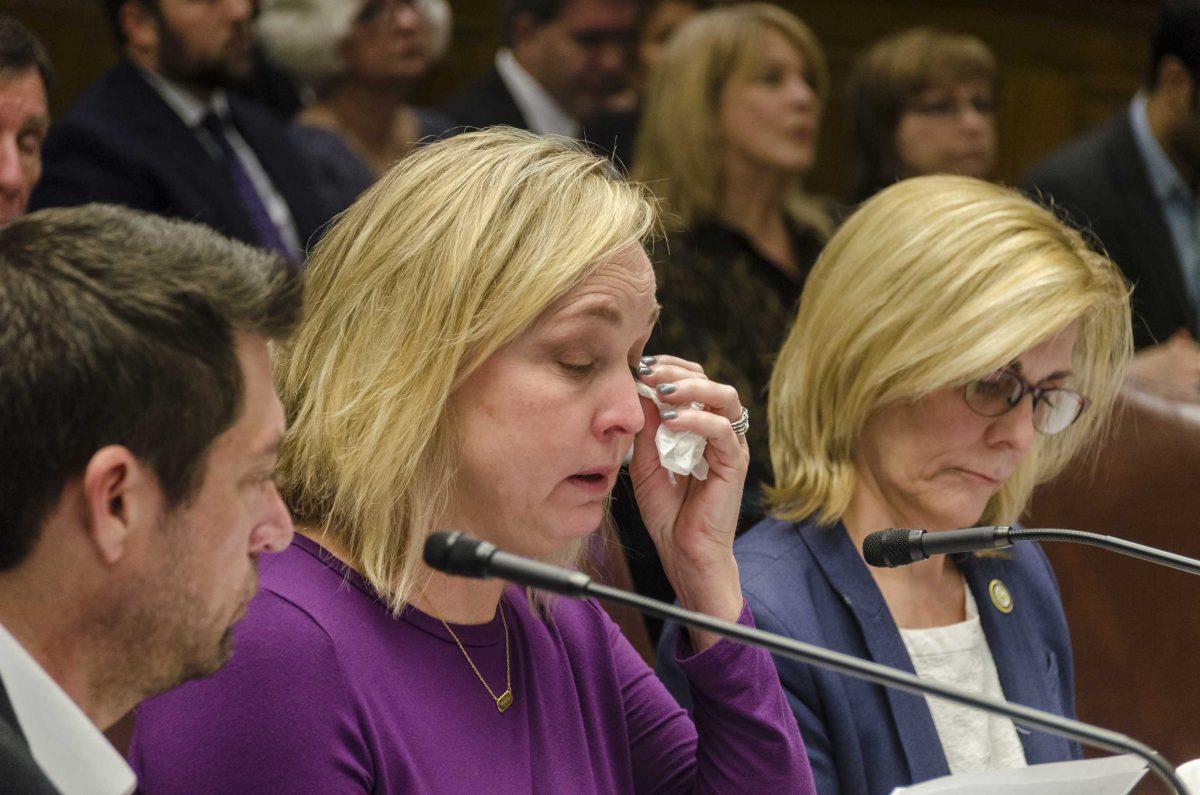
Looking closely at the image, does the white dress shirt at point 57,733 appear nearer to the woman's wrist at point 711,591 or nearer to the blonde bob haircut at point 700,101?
the woman's wrist at point 711,591

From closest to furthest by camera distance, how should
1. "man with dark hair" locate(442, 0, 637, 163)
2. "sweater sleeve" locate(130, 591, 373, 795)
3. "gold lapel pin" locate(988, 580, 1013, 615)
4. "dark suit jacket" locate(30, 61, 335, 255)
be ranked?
"sweater sleeve" locate(130, 591, 373, 795) → "gold lapel pin" locate(988, 580, 1013, 615) → "dark suit jacket" locate(30, 61, 335, 255) → "man with dark hair" locate(442, 0, 637, 163)

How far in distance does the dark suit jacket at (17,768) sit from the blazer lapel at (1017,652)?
110cm

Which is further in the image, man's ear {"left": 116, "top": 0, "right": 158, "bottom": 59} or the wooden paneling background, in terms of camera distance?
the wooden paneling background

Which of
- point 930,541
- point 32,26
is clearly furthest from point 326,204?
point 930,541

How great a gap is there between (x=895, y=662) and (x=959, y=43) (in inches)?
80.9

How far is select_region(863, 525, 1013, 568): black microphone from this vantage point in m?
1.24

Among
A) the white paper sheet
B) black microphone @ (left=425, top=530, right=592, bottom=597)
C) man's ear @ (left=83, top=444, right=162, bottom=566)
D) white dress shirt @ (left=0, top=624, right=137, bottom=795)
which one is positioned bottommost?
the white paper sheet

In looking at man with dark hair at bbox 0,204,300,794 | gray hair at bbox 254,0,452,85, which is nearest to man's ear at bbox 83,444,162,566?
man with dark hair at bbox 0,204,300,794

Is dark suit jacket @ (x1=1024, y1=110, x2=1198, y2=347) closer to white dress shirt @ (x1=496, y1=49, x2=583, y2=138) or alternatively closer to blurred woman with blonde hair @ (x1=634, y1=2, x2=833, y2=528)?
blurred woman with blonde hair @ (x1=634, y1=2, x2=833, y2=528)

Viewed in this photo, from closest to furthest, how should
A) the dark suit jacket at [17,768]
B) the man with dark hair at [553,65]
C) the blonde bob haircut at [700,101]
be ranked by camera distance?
the dark suit jacket at [17,768] → the blonde bob haircut at [700,101] → the man with dark hair at [553,65]

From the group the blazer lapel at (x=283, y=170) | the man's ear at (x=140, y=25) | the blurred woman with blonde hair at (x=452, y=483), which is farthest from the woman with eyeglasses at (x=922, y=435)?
the man's ear at (x=140, y=25)

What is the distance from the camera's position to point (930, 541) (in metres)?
1.25

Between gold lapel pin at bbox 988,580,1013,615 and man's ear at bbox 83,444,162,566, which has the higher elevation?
man's ear at bbox 83,444,162,566

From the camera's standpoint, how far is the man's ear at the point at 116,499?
2.98ft
